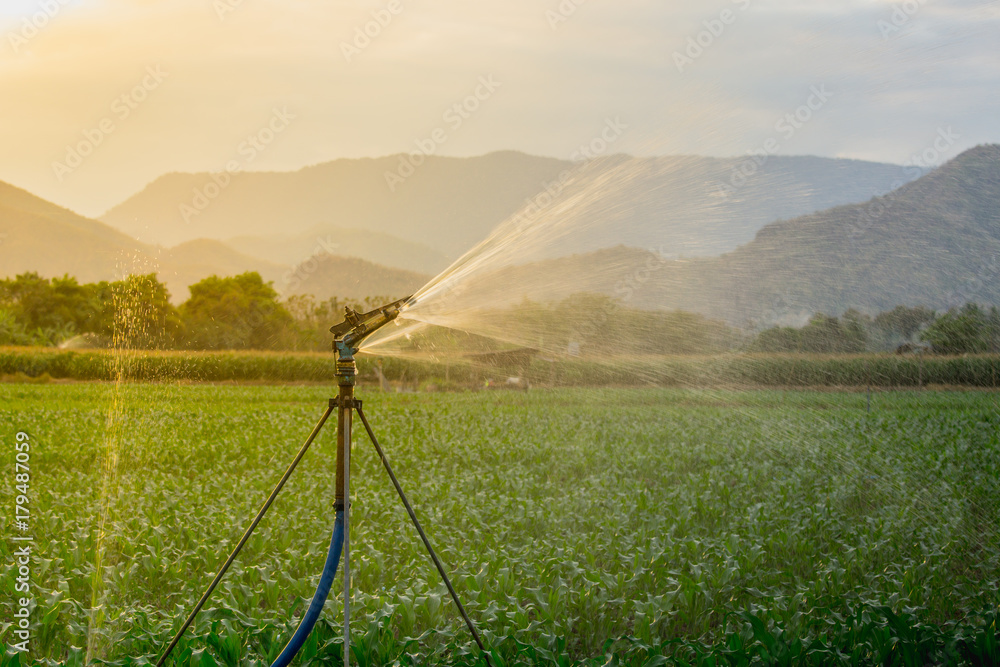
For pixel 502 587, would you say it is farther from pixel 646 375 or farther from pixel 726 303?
pixel 726 303

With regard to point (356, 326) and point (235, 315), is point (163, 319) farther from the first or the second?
point (356, 326)

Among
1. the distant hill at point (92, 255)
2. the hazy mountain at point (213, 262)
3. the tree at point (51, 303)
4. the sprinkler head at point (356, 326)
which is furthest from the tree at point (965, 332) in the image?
the hazy mountain at point (213, 262)

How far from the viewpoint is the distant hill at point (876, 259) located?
3784cm

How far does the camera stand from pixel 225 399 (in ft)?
78.5

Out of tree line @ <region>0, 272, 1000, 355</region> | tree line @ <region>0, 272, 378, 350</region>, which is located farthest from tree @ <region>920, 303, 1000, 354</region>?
tree line @ <region>0, 272, 378, 350</region>

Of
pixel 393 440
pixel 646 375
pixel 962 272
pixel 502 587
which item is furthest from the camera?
pixel 962 272

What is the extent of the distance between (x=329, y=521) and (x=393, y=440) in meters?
6.29

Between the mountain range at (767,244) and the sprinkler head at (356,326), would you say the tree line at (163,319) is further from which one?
the sprinkler head at (356,326)

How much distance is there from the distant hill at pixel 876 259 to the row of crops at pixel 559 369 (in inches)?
172

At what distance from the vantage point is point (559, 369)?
4019 centimetres

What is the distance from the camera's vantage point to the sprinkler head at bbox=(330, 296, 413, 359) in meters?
3.56

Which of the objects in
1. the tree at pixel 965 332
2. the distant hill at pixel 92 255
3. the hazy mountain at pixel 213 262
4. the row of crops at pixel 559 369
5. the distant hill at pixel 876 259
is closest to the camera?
the row of crops at pixel 559 369

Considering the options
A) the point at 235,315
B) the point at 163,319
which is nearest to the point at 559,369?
the point at 163,319

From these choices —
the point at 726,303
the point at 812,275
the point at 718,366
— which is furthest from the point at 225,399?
the point at 726,303
